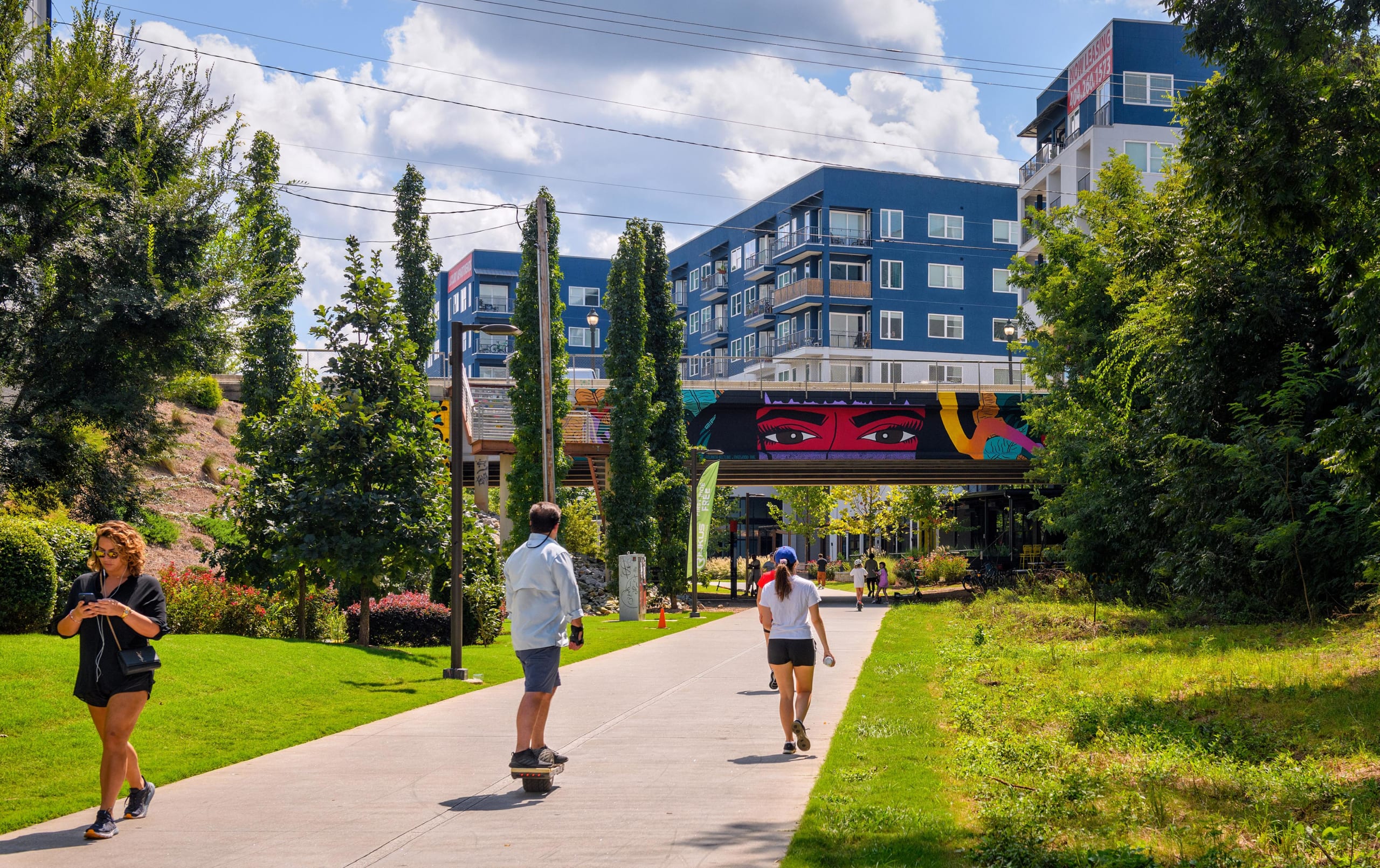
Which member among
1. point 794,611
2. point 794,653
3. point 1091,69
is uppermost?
point 1091,69

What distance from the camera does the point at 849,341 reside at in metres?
74.2

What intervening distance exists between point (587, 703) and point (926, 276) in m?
65.4

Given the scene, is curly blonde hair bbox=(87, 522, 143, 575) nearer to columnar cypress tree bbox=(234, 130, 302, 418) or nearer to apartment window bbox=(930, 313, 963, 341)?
columnar cypress tree bbox=(234, 130, 302, 418)

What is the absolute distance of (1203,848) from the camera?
20.3 ft

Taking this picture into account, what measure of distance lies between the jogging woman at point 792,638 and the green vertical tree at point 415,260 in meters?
32.4

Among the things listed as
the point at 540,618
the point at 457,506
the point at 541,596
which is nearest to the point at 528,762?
the point at 540,618

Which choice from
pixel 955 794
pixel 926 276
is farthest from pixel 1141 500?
pixel 926 276

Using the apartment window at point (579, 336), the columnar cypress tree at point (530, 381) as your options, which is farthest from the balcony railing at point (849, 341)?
the columnar cypress tree at point (530, 381)

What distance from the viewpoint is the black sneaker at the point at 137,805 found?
7602 mm

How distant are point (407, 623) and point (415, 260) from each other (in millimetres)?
23574

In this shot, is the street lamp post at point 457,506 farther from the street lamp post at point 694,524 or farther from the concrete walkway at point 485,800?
the street lamp post at point 694,524

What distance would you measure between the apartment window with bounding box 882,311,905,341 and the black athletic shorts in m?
65.2

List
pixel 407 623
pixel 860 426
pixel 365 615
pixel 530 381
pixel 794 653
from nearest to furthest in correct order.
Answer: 1. pixel 794 653
2. pixel 365 615
3. pixel 407 623
4. pixel 530 381
5. pixel 860 426

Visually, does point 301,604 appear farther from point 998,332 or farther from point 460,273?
point 460,273
